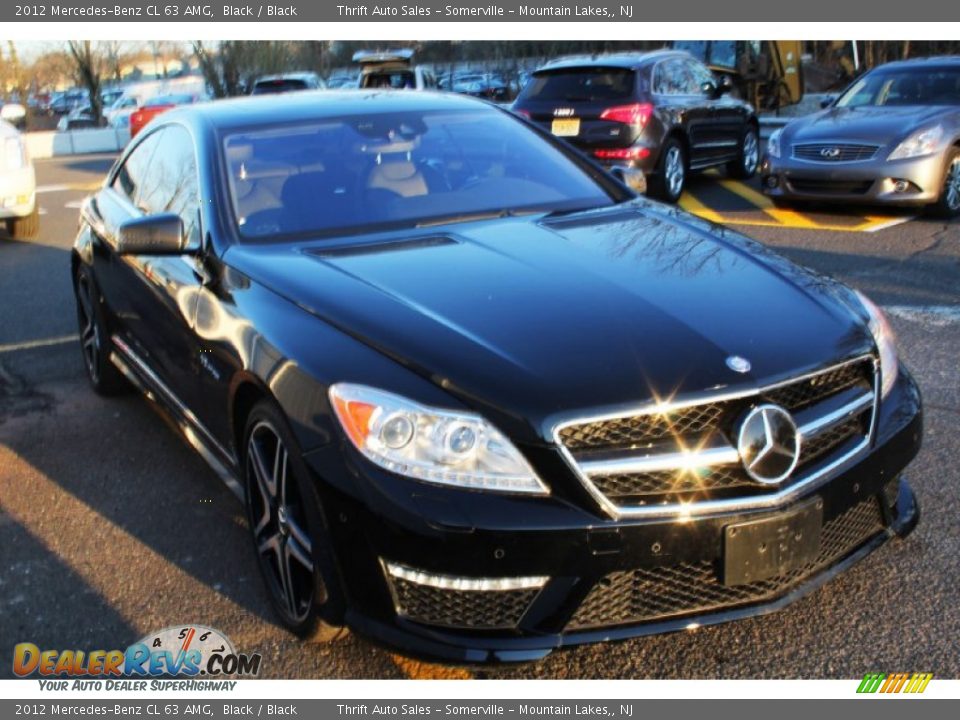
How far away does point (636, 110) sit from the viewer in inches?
437

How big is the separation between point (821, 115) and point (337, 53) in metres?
32.9

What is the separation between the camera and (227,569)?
3633 mm

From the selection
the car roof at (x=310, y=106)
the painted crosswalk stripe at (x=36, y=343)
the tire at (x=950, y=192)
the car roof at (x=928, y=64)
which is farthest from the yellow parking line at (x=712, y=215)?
the painted crosswalk stripe at (x=36, y=343)

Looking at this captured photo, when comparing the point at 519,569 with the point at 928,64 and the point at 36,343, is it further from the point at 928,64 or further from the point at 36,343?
the point at 928,64

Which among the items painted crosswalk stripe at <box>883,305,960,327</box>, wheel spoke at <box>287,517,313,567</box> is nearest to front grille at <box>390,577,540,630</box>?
wheel spoke at <box>287,517,313,567</box>

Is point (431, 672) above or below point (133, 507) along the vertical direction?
above

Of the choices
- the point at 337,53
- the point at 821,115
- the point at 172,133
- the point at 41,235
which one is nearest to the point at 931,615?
the point at 172,133

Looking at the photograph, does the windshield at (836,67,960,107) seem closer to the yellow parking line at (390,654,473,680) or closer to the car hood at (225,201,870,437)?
the car hood at (225,201,870,437)

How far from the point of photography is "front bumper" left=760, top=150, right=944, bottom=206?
9.25m

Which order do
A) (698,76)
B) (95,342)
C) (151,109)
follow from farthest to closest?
(151,109), (698,76), (95,342)

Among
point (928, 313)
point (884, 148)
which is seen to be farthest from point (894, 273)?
point (884, 148)

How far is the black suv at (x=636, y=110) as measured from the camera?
11.1 m

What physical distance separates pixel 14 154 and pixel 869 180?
27.9 feet

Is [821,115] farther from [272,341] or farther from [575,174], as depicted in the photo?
[272,341]
